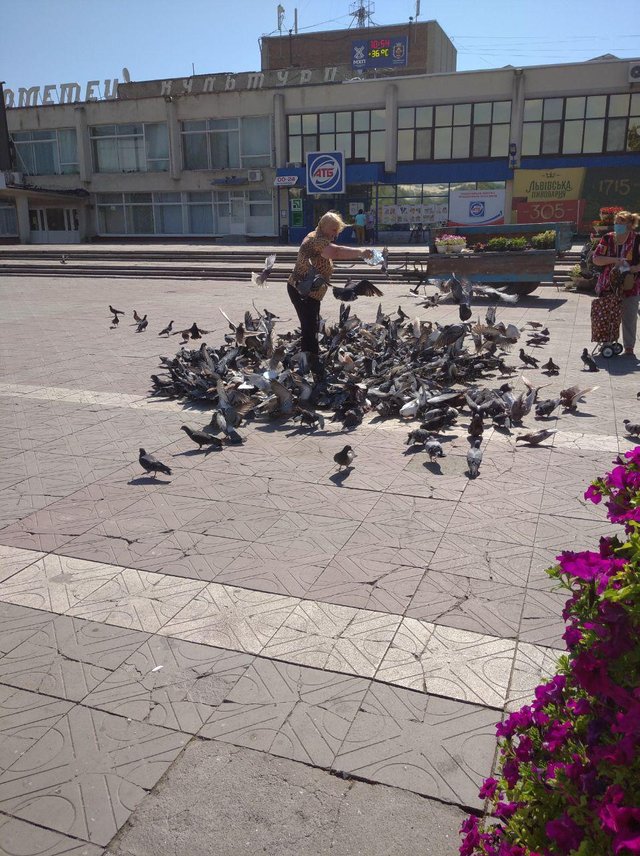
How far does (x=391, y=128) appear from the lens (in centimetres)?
4044

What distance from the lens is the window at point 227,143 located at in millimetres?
43969

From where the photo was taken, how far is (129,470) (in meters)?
5.62

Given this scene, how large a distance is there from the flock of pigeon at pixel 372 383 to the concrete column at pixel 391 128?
33484 millimetres

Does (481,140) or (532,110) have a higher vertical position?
(532,110)

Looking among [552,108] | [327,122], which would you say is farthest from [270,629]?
[327,122]

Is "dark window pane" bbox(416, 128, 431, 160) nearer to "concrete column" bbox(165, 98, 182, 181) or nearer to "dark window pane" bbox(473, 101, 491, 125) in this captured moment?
"dark window pane" bbox(473, 101, 491, 125)

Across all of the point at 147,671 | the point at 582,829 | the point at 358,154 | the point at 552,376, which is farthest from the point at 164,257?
the point at 582,829

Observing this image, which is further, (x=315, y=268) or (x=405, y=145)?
(x=405, y=145)

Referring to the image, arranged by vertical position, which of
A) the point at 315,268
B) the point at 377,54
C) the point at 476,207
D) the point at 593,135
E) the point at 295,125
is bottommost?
the point at 315,268

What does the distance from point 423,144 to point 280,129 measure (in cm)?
850

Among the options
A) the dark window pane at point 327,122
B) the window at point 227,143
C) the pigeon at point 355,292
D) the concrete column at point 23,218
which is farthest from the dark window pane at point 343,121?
the pigeon at point 355,292

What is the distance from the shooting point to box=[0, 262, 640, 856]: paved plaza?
2400 mm

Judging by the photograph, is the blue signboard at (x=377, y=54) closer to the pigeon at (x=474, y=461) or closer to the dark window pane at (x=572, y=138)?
the dark window pane at (x=572, y=138)

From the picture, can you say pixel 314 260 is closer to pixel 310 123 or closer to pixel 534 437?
pixel 534 437
